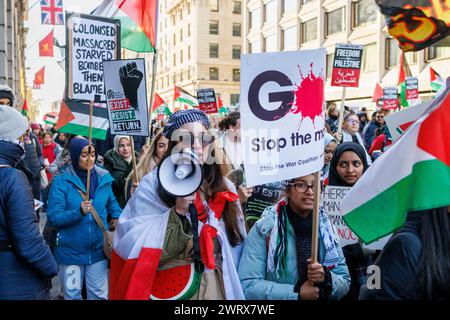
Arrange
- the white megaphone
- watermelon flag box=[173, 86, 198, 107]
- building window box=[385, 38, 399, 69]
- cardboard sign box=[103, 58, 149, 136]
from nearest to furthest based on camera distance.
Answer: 1. the white megaphone
2. cardboard sign box=[103, 58, 149, 136]
3. watermelon flag box=[173, 86, 198, 107]
4. building window box=[385, 38, 399, 69]

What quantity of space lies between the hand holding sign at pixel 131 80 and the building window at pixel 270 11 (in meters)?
40.6

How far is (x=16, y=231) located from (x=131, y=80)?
226cm

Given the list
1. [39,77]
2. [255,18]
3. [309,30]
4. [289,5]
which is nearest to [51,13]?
[39,77]

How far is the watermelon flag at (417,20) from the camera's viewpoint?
8.20ft

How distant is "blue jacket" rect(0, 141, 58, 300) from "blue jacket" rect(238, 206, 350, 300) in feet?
4.48

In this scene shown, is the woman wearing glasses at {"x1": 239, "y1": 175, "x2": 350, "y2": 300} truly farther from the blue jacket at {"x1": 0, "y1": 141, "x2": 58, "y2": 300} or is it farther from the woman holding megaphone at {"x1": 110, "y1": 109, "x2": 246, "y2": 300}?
the blue jacket at {"x1": 0, "y1": 141, "x2": 58, "y2": 300}

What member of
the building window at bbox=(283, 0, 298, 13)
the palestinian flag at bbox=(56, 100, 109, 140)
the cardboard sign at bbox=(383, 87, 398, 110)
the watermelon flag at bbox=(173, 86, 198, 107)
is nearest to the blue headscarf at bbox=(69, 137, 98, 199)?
the palestinian flag at bbox=(56, 100, 109, 140)

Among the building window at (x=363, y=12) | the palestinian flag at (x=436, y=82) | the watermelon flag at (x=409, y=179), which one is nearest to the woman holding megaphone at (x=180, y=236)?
the watermelon flag at (x=409, y=179)

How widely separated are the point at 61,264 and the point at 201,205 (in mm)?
2562

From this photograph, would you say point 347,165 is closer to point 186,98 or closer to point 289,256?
point 289,256

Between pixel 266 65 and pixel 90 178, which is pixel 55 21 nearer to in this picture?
pixel 90 178

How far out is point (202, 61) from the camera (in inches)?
2699

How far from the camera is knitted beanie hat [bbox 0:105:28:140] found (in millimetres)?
3469

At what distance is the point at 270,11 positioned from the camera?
4547 centimetres
